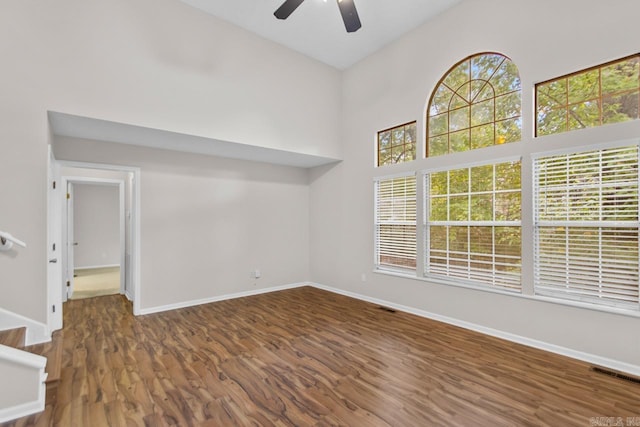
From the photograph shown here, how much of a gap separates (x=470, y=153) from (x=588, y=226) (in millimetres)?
1481

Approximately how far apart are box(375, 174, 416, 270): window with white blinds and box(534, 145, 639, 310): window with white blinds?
1653 millimetres

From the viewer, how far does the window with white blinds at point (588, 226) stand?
2820 mm

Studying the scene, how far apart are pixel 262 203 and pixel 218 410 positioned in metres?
4.00

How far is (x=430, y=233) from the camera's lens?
14.6 ft

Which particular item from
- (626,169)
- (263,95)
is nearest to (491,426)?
(626,169)

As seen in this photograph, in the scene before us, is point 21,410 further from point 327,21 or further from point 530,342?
point 327,21

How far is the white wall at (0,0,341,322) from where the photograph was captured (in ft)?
9.75

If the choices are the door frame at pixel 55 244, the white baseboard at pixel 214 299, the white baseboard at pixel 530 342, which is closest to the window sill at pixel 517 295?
the white baseboard at pixel 530 342

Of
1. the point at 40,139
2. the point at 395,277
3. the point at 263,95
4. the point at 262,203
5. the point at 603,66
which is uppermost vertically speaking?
the point at 263,95

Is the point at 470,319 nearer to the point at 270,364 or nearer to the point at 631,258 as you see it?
the point at 631,258

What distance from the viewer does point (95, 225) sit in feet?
29.4

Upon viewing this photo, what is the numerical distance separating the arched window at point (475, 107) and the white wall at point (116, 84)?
2.22 meters

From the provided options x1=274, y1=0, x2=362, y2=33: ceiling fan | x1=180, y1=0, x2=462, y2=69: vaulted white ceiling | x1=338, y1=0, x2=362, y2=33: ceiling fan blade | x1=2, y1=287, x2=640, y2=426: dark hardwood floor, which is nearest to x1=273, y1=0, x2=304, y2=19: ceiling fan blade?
x1=274, y1=0, x2=362, y2=33: ceiling fan

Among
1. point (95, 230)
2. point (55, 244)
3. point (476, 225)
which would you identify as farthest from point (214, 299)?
point (95, 230)
